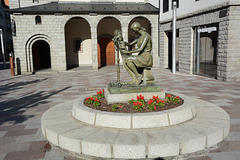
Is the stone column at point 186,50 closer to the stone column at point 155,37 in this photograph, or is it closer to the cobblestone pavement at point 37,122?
the stone column at point 155,37

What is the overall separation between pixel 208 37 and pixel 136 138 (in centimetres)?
1116

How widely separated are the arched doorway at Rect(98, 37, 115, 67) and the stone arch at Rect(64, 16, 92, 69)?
1.21 meters

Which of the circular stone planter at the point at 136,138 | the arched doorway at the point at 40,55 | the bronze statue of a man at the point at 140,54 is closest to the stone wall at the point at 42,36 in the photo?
the arched doorway at the point at 40,55

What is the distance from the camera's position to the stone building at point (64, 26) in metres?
18.0

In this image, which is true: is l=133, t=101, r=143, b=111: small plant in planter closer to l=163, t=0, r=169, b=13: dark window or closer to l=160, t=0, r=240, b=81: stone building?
l=160, t=0, r=240, b=81: stone building

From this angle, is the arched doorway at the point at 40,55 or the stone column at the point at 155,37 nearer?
the stone column at the point at 155,37

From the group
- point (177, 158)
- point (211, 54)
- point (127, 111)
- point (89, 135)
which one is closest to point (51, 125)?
point (89, 135)

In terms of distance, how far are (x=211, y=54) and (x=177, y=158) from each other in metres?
10.7

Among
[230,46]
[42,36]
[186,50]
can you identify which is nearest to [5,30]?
[42,36]

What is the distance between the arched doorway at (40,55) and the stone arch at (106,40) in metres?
5.55

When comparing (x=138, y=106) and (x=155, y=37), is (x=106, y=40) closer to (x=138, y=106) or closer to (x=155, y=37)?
(x=155, y=37)

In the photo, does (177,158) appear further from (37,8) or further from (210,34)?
(37,8)

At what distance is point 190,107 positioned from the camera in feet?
17.0

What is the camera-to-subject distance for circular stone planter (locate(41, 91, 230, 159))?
3.80 metres
